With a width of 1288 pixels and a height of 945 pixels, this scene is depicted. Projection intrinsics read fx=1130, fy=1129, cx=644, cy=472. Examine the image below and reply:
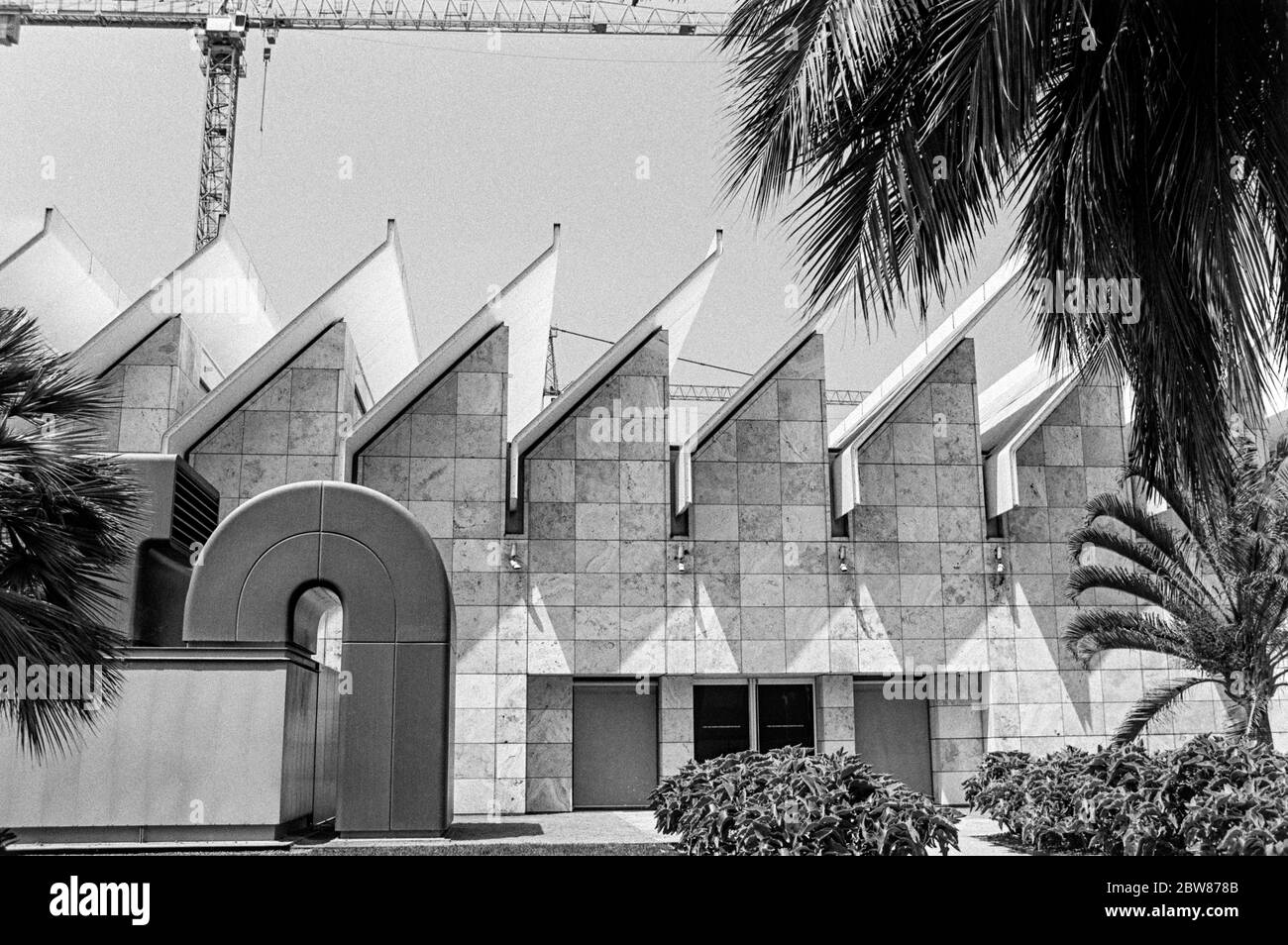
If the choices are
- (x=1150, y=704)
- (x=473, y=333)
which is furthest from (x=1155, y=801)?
(x=473, y=333)

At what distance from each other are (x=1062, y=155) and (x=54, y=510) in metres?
8.06

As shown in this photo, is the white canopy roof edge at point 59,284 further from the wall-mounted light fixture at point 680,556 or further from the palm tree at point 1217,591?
the palm tree at point 1217,591

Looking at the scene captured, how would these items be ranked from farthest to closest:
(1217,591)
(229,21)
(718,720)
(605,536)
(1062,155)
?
(229,21) < (718,720) < (605,536) < (1217,591) < (1062,155)

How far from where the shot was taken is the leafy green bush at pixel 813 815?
10.3 meters

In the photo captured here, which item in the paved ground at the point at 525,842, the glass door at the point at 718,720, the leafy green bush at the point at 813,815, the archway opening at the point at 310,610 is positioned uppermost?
the archway opening at the point at 310,610

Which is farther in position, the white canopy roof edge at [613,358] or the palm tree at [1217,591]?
the white canopy roof edge at [613,358]

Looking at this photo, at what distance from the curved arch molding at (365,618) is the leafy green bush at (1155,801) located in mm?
7570

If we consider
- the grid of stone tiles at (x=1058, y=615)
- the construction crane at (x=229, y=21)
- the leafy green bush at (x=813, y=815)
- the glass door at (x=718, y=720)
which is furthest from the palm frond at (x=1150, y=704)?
the construction crane at (x=229, y=21)

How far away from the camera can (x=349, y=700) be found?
→ 47.0ft

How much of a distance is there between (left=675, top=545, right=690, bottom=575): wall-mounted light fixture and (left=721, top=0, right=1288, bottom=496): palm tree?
56.8ft

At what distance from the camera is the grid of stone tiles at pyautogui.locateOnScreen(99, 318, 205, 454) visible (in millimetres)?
24062

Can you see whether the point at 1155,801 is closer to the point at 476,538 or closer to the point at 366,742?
the point at 366,742

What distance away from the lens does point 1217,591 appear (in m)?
18.8
